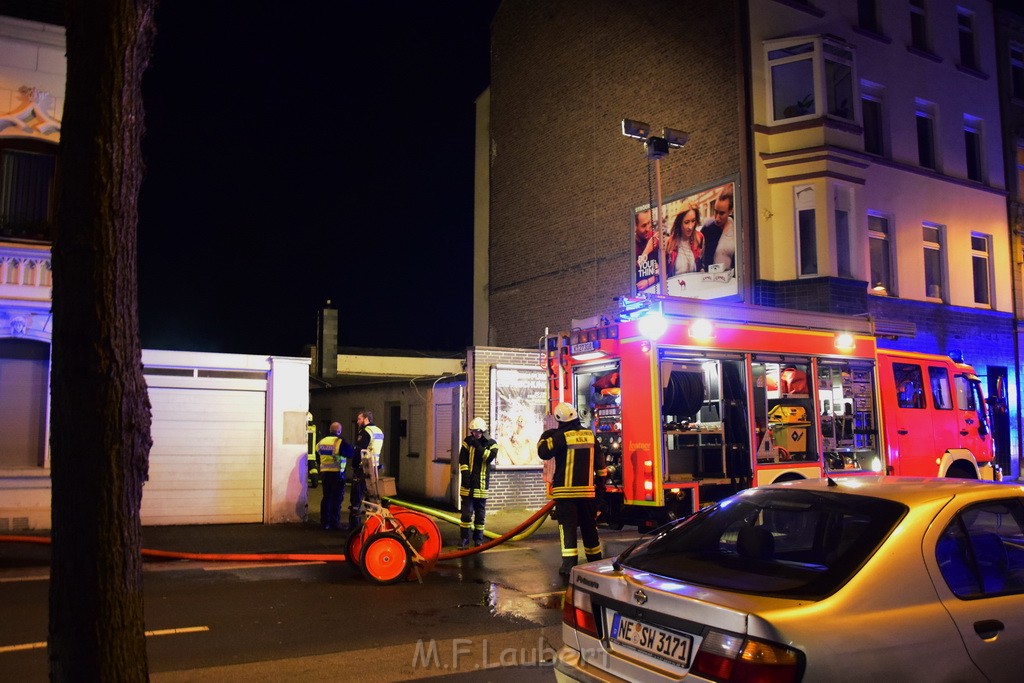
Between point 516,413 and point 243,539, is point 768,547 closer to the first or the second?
point 243,539

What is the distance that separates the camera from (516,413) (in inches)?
608

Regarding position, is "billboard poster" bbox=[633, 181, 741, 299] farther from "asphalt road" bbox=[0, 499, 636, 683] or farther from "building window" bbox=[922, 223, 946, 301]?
"asphalt road" bbox=[0, 499, 636, 683]

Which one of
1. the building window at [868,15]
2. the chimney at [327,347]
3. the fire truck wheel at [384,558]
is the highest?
the building window at [868,15]

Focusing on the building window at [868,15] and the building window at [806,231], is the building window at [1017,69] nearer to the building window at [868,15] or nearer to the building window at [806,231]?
the building window at [868,15]

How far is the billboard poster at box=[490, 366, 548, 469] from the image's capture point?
599 inches

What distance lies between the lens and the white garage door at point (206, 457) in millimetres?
13305

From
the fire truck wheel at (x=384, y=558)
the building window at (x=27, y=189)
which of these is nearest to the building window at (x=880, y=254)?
the fire truck wheel at (x=384, y=558)

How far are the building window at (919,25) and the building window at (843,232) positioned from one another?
5.51m

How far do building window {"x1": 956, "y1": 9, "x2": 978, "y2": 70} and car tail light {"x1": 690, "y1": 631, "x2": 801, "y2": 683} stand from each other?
71.4 ft

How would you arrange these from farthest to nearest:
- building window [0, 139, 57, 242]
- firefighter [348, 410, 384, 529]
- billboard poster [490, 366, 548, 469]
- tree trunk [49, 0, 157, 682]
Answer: billboard poster [490, 366, 548, 469] < building window [0, 139, 57, 242] < firefighter [348, 410, 384, 529] < tree trunk [49, 0, 157, 682]

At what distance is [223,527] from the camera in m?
13.2

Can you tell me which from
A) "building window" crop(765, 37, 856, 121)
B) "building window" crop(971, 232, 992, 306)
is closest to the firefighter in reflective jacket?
"building window" crop(765, 37, 856, 121)

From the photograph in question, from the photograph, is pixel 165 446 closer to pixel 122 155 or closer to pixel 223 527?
pixel 223 527

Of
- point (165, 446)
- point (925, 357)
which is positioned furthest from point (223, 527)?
point (925, 357)
